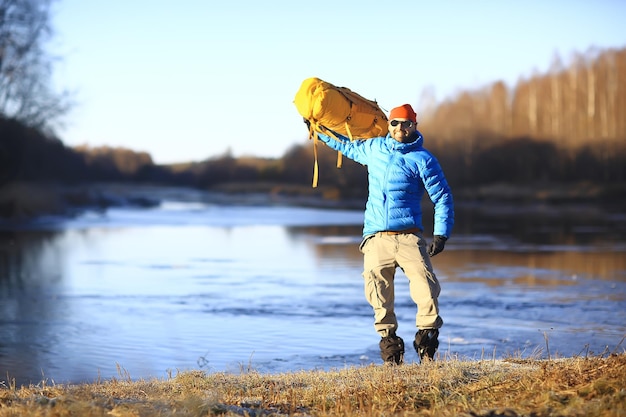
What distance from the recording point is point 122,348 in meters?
9.59

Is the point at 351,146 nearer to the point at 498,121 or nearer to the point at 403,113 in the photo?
the point at 403,113

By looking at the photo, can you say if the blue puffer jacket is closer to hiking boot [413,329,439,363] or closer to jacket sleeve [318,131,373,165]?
jacket sleeve [318,131,373,165]

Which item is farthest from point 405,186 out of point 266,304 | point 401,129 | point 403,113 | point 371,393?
point 266,304

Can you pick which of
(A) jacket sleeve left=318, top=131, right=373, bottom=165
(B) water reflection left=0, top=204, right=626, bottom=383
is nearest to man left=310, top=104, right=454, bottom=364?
(A) jacket sleeve left=318, top=131, right=373, bottom=165

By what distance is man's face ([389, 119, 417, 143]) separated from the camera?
7.27 m

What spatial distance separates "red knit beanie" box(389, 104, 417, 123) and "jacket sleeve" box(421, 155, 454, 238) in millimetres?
346

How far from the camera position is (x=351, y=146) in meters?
7.80

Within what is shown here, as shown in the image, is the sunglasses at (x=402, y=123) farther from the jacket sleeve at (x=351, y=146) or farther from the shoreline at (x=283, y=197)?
the shoreline at (x=283, y=197)

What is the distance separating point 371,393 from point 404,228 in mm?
1860

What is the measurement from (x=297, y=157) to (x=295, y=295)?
4460 centimetres

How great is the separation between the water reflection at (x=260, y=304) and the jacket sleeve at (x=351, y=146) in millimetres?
1863

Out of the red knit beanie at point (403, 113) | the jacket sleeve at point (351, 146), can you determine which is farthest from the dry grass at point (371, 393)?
the red knit beanie at point (403, 113)

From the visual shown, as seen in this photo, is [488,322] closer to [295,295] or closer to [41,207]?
[295,295]

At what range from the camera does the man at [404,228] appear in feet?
23.8
